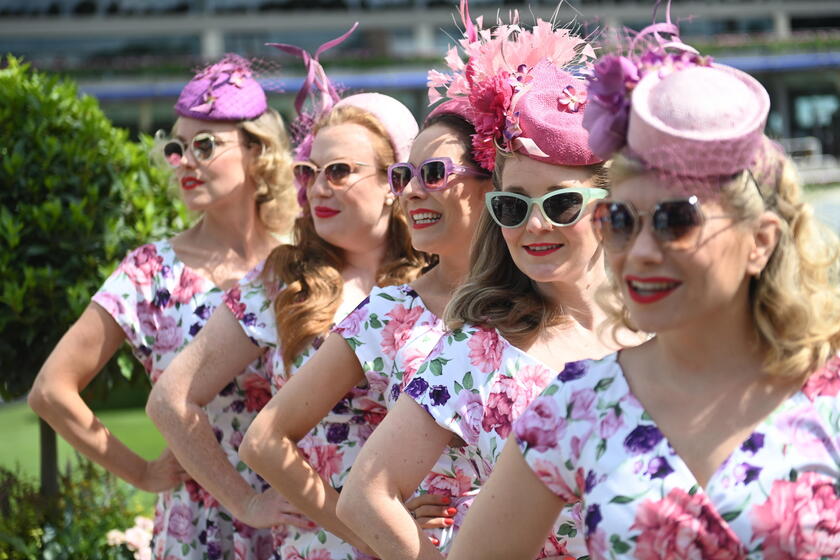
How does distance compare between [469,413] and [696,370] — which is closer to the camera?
[696,370]

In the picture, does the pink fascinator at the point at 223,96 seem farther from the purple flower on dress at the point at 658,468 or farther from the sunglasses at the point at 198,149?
the purple flower on dress at the point at 658,468

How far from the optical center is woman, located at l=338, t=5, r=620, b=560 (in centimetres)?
269

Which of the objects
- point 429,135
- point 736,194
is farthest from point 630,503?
point 429,135

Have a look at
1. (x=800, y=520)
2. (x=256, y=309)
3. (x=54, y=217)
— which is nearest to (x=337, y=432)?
(x=256, y=309)

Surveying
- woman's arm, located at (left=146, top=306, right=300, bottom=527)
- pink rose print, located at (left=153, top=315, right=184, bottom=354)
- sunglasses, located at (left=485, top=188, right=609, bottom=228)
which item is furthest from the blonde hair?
pink rose print, located at (left=153, top=315, right=184, bottom=354)

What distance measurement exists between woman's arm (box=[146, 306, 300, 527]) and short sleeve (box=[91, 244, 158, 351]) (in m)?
0.41

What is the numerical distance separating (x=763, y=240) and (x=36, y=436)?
9.65 m

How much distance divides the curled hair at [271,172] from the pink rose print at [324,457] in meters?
1.25

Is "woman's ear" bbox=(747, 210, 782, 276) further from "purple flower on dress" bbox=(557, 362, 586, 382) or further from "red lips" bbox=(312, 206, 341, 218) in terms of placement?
"red lips" bbox=(312, 206, 341, 218)

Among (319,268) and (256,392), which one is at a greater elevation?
(319,268)

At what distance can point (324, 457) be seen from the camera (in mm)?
3463

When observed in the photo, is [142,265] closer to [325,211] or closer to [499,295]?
[325,211]

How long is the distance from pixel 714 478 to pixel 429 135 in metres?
1.58

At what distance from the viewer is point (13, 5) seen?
44.8m
